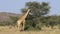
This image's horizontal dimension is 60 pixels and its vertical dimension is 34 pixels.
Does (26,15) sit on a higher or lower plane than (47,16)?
higher

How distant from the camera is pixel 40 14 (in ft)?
112

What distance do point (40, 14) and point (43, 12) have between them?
235cm

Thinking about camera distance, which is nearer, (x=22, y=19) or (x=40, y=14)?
(x=22, y=19)

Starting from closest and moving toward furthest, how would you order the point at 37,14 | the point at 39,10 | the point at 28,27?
the point at 28,27 < the point at 37,14 < the point at 39,10

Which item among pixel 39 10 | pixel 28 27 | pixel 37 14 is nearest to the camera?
pixel 28 27

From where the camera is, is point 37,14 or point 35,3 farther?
point 35,3

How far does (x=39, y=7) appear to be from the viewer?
36438 millimetres

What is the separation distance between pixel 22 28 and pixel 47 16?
15.8m

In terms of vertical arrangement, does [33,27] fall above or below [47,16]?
above

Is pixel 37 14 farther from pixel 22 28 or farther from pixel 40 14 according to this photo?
pixel 22 28

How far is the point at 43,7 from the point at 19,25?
1532cm

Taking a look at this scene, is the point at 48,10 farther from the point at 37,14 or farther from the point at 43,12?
the point at 37,14

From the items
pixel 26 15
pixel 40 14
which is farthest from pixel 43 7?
pixel 26 15

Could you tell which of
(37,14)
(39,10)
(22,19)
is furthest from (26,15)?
(39,10)
